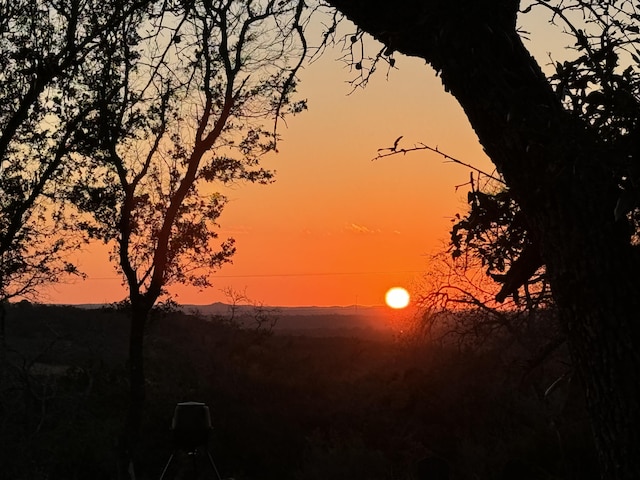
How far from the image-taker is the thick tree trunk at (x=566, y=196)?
241 centimetres

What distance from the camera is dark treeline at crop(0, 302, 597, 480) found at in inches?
631

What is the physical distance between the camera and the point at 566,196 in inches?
101

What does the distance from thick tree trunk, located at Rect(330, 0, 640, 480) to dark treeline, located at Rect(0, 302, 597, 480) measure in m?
4.07

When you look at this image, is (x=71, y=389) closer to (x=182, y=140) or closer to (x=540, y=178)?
(x=182, y=140)

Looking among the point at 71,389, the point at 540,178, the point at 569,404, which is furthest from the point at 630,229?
the point at 71,389

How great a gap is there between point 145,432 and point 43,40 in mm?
15025

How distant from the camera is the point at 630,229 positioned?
2557 mm

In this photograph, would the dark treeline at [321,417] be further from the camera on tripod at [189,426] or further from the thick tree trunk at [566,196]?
the thick tree trunk at [566,196]

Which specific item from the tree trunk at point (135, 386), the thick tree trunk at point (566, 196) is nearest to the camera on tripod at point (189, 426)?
the thick tree trunk at point (566, 196)

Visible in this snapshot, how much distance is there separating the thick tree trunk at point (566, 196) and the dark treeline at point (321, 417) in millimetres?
4066

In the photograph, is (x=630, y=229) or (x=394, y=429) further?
(x=394, y=429)

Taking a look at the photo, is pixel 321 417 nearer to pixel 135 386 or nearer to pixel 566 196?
pixel 135 386

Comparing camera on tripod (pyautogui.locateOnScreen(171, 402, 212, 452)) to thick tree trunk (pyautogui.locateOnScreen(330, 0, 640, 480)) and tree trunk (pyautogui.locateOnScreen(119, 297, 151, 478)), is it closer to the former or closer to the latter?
thick tree trunk (pyautogui.locateOnScreen(330, 0, 640, 480))

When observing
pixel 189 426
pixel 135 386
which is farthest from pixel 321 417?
pixel 189 426
